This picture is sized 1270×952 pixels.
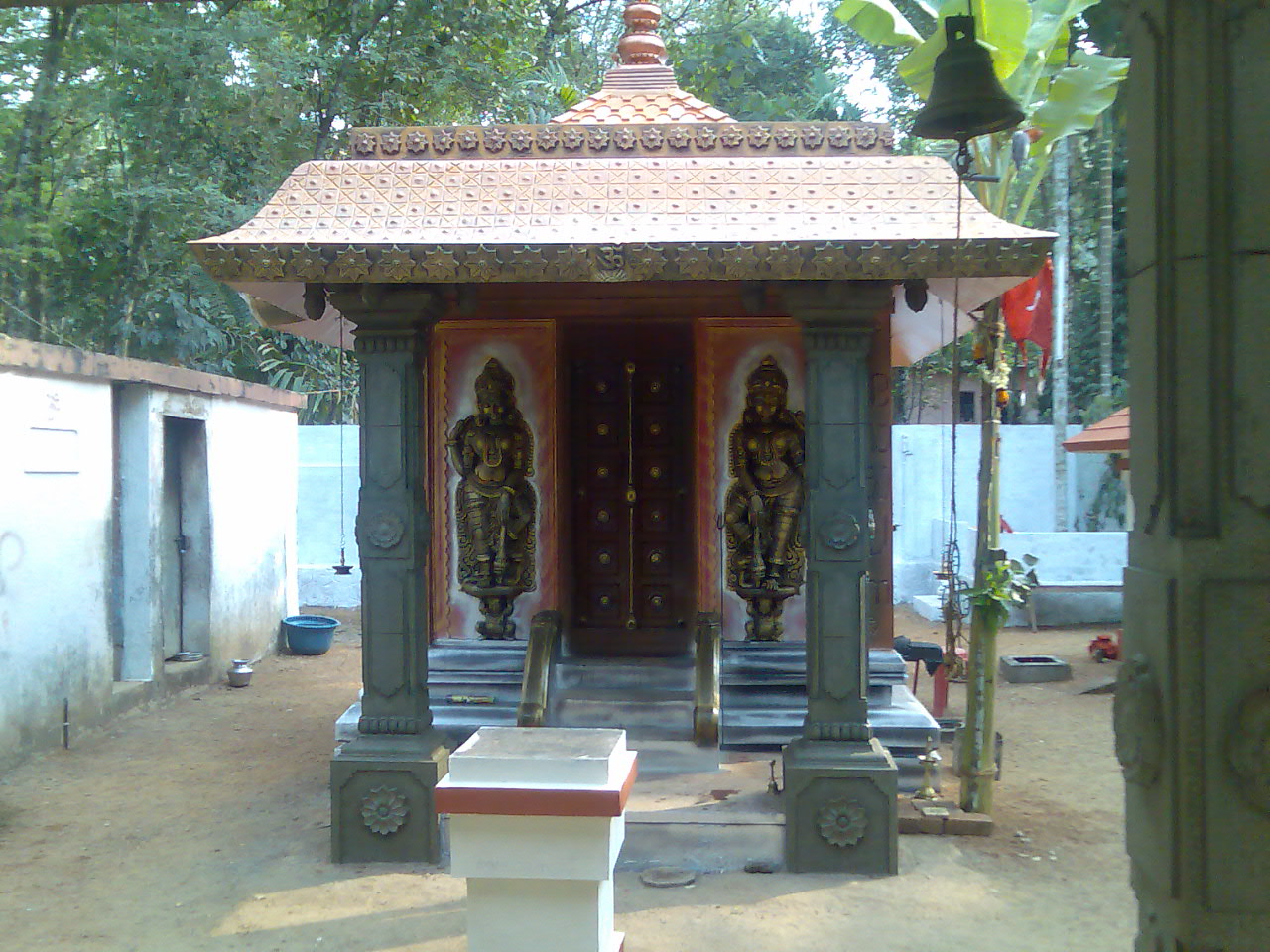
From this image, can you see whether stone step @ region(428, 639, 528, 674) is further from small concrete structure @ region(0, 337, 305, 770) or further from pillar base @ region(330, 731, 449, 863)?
small concrete structure @ region(0, 337, 305, 770)

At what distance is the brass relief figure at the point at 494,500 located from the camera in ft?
27.4

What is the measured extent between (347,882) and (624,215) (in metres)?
4.05

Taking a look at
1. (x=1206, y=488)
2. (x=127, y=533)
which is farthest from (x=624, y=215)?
(x=127, y=533)

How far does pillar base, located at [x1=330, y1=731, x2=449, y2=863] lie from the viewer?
248 inches

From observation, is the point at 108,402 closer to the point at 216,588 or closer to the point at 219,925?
the point at 216,588

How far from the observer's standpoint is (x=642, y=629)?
9.19m

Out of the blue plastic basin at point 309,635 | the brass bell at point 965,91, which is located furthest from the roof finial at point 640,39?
the blue plastic basin at point 309,635

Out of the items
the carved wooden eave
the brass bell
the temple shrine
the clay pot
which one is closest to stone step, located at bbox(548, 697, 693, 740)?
the temple shrine

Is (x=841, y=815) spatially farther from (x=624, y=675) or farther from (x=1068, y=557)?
(x=1068, y=557)

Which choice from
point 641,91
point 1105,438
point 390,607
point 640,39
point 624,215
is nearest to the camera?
point 390,607

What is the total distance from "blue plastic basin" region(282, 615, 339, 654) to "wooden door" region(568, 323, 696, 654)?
19.9 ft

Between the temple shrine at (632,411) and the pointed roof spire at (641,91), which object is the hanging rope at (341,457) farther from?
the pointed roof spire at (641,91)

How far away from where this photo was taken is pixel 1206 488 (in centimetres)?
276

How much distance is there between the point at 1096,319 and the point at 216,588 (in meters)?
17.9
